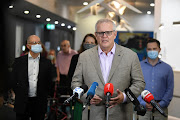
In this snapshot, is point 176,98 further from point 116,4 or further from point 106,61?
point 116,4

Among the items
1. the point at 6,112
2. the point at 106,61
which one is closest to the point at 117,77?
the point at 106,61

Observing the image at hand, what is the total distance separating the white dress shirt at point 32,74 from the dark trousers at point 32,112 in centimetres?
10

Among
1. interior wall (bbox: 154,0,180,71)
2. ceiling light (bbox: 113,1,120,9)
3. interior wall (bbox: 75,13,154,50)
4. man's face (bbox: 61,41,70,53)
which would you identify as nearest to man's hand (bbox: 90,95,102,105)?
interior wall (bbox: 154,0,180,71)

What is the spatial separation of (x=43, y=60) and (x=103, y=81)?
5.90 ft

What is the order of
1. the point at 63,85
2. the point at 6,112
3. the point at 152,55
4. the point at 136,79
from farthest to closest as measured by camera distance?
1. the point at 63,85
2. the point at 6,112
3. the point at 152,55
4. the point at 136,79

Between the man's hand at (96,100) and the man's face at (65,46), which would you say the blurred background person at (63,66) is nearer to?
the man's face at (65,46)

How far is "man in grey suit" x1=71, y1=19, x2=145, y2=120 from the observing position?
7.92 ft

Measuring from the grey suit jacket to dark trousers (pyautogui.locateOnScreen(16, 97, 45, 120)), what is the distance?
151cm

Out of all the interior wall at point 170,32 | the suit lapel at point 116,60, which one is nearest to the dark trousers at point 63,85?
the interior wall at point 170,32

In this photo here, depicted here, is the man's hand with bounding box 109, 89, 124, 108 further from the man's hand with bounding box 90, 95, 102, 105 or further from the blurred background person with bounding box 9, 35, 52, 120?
the blurred background person with bounding box 9, 35, 52, 120

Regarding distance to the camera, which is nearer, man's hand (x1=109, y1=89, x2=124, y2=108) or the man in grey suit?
man's hand (x1=109, y1=89, x2=124, y2=108)

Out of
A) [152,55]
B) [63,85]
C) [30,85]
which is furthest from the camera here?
[63,85]

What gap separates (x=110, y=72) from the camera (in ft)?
7.93

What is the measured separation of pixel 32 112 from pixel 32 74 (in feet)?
1.76
